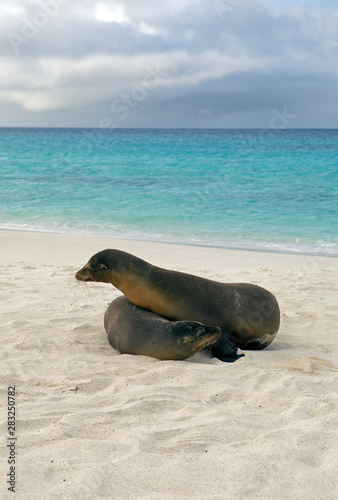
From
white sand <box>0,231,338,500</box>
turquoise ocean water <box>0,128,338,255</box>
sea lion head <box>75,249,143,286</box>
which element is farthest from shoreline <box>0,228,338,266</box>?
sea lion head <box>75,249,143,286</box>

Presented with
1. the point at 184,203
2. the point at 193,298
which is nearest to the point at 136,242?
the point at 193,298

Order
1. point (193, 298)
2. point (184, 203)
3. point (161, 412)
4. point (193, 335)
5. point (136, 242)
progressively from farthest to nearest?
point (184, 203)
point (136, 242)
point (193, 298)
point (193, 335)
point (161, 412)

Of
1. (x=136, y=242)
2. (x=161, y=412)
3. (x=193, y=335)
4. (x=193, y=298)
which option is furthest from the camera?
(x=136, y=242)

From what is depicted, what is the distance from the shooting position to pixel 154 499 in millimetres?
2449

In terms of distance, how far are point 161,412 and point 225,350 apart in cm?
122

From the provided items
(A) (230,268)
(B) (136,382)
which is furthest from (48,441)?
(A) (230,268)

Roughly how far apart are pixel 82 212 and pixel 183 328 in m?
12.1

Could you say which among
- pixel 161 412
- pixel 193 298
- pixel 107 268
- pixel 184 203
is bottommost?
pixel 161 412

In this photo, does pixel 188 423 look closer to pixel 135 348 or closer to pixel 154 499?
pixel 154 499

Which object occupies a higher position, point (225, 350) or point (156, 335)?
point (156, 335)

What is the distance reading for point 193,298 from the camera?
4695mm

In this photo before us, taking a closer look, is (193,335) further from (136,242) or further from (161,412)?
(136,242)

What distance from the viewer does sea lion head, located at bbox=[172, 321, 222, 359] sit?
4.36 meters

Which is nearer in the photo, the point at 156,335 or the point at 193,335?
the point at 193,335
